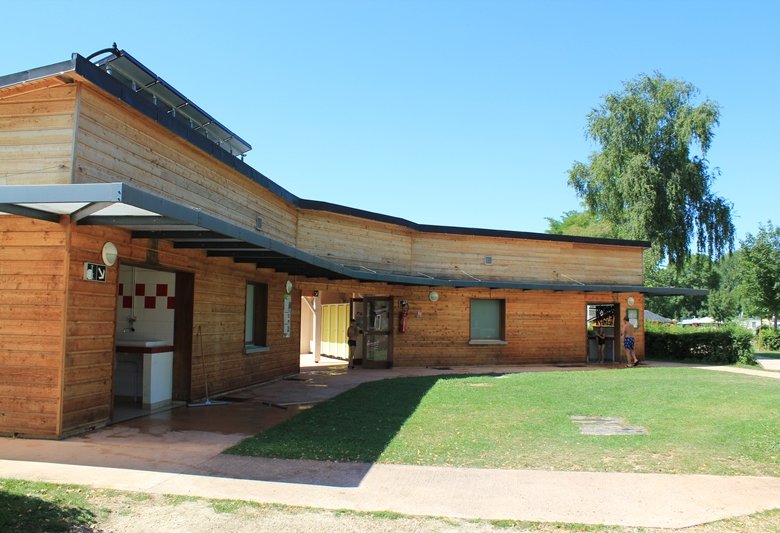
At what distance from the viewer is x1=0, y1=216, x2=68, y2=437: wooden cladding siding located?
23.1 ft

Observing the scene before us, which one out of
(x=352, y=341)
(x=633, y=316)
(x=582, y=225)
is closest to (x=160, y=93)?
(x=352, y=341)

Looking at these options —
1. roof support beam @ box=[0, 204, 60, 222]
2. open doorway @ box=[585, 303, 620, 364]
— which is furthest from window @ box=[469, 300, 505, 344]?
roof support beam @ box=[0, 204, 60, 222]

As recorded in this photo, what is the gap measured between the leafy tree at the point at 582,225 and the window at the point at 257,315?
25.6 m

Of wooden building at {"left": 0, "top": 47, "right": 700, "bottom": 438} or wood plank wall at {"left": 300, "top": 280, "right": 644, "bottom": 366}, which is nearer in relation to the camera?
wooden building at {"left": 0, "top": 47, "right": 700, "bottom": 438}

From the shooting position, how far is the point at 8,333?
7.16 meters

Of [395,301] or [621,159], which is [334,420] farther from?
[621,159]

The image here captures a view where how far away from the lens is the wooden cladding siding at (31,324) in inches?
277

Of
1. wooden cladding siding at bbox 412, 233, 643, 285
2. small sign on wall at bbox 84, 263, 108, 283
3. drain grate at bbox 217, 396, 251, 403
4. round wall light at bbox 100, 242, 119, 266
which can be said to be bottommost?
drain grate at bbox 217, 396, 251, 403

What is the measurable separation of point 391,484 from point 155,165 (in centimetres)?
627

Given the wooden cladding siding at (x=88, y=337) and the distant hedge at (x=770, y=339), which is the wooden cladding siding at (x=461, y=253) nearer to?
the wooden cladding siding at (x=88, y=337)

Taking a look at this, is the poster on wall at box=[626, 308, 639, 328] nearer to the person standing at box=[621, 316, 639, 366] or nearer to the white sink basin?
the person standing at box=[621, 316, 639, 366]

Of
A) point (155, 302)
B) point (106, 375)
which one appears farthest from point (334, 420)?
point (155, 302)

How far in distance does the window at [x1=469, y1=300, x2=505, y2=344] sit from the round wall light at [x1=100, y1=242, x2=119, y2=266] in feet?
45.1

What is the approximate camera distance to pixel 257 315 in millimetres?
13766
